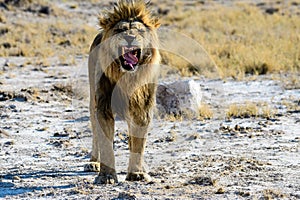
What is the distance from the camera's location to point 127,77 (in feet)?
24.1

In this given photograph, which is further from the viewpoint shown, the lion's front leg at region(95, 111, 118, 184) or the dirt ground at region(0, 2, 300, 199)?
the lion's front leg at region(95, 111, 118, 184)

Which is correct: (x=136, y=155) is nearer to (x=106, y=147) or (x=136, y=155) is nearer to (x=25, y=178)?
(x=106, y=147)

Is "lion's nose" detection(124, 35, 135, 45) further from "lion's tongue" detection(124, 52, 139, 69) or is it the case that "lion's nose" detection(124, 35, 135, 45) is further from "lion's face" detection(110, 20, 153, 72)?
"lion's tongue" detection(124, 52, 139, 69)

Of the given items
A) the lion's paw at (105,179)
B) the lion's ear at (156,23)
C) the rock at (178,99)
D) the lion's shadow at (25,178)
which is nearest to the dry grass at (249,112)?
the rock at (178,99)

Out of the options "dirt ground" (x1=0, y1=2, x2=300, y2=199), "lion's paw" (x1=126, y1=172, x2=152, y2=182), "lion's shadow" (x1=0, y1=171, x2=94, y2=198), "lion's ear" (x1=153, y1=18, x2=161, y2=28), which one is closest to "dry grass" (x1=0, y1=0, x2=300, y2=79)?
"dirt ground" (x1=0, y1=2, x2=300, y2=199)

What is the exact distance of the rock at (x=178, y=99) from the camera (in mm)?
11836

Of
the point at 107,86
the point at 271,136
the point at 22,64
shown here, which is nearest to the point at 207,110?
the point at 271,136

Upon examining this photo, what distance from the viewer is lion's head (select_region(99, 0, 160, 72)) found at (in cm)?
712

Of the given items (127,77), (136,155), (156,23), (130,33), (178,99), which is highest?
(156,23)

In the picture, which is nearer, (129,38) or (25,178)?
(129,38)

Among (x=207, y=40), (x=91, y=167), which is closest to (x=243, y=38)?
(x=207, y=40)

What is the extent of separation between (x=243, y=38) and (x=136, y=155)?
16.5 meters

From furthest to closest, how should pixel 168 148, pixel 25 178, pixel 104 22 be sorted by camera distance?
pixel 168 148 < pixel 25 178 < pixel 104 22

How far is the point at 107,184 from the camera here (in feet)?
24.5
